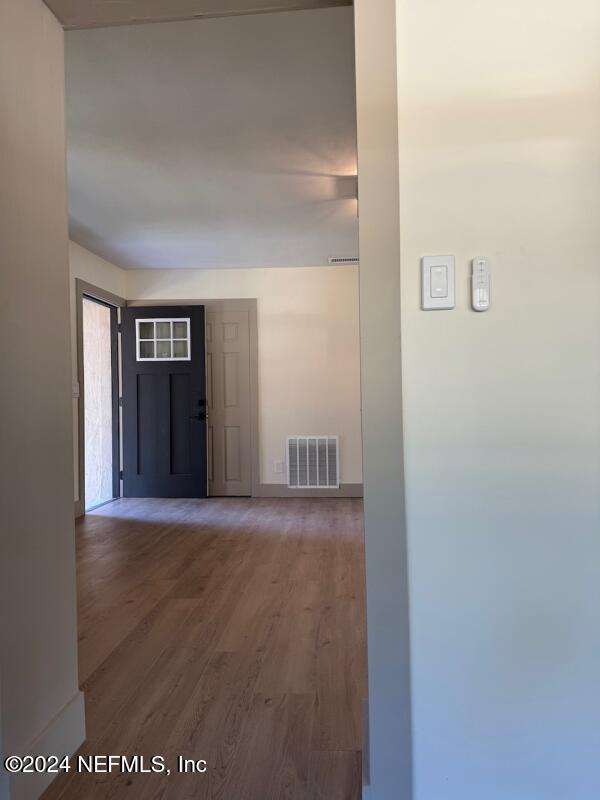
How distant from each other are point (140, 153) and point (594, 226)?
252 cm

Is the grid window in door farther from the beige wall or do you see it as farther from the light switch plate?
the light switch plate

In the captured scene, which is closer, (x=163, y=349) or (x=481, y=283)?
(x=481, y=283)

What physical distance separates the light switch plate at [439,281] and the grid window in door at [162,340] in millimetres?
4309

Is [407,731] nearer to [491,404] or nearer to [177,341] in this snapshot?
[491,404]

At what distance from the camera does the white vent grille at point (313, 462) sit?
504 centimetres

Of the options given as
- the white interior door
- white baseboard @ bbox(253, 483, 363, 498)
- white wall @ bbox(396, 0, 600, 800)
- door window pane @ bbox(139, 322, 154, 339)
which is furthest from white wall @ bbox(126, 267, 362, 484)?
white wall @ bbox(396, 0, 600, 800)

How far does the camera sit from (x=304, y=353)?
5.10m

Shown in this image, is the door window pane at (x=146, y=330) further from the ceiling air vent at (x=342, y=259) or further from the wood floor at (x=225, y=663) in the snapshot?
the wood floor at (x=225, y=663)

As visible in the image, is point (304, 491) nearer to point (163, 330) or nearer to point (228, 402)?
point (228, 402)

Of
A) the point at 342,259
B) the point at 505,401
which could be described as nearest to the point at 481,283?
the point at 505,401

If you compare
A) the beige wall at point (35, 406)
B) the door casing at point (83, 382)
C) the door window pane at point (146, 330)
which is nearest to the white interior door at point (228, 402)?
the door window pane at point (146, 330)

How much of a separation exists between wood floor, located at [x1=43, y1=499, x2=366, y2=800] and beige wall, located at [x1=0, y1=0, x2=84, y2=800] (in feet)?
0.87

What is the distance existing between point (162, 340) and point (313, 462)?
2084 millimetres

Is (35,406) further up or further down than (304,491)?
further up
